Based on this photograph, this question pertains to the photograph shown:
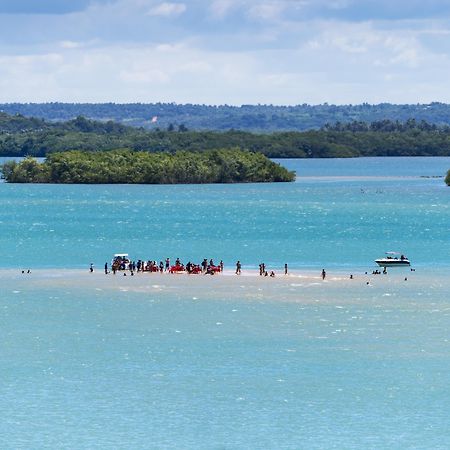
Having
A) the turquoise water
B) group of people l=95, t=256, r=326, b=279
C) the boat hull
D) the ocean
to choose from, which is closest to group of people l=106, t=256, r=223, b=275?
group of people l=95, t=256, r=326, b=279

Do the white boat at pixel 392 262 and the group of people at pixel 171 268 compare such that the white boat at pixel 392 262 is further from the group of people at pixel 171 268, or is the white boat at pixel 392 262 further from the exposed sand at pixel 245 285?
the group of people at pixel 171 268

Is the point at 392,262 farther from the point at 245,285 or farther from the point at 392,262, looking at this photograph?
the point at 245,285

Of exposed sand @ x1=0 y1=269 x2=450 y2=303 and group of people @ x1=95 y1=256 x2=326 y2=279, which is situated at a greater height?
group of people @ x1=95 y1=256 x2=326 y2=279

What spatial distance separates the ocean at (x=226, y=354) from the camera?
173 ft

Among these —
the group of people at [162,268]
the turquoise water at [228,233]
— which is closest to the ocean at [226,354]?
the turquoise water at [228,233]

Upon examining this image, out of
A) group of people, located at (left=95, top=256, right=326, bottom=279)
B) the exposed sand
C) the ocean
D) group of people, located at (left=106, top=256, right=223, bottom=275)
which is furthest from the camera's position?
group of people, located at (left=106, top=256, right=223, bottom=275)

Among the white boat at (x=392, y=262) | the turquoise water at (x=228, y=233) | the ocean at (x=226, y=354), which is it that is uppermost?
the white boat at (x=392, y=262)

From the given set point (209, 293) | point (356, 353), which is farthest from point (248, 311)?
point (356, 353)

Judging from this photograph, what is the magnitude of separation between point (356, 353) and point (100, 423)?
16.5 meters

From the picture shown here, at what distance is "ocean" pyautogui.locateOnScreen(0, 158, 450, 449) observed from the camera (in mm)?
52812

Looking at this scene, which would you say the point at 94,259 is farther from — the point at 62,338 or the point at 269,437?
the point at 269,437

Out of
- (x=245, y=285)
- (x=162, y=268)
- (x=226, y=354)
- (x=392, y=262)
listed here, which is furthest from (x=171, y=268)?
(x=226, y=354)

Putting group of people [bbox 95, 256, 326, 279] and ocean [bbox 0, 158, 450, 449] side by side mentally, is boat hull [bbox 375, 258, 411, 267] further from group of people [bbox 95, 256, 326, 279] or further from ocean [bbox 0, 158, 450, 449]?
group of people [bbox 95, 256, 326, 279]

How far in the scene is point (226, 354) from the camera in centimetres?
6588
